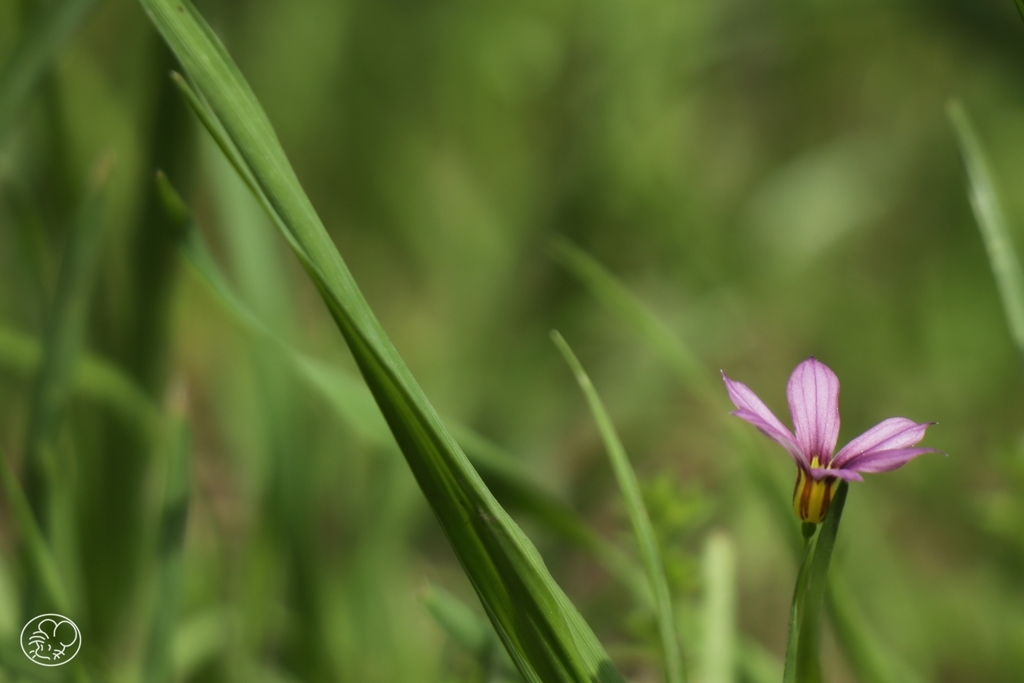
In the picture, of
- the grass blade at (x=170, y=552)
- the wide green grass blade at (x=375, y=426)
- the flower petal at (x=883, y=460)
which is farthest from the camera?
the grass blade at (x=170, y=552)

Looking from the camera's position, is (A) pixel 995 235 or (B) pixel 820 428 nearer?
(B) pixel 820 428

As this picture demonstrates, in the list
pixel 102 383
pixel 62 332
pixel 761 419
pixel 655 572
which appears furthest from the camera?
pixel 102 383

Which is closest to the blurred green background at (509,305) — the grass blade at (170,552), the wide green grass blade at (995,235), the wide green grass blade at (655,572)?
the grass blade at (170,552)

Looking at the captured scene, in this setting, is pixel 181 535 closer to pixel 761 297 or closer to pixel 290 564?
pixel 290 564

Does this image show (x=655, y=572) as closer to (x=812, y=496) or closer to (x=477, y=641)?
(x=812, y=496)

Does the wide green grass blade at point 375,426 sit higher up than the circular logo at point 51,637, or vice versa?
the wide green grass blade at point 375,426

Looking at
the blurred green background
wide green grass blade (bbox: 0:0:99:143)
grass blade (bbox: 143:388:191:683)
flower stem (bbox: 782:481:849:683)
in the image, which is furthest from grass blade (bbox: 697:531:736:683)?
wide green grass blade (bbox: 0:0:99:143)

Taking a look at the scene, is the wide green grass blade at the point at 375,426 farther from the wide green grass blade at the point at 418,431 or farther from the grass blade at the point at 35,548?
the grass blade at the point at 35,548

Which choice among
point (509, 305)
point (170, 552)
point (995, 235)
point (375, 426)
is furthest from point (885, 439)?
point (509, 305)

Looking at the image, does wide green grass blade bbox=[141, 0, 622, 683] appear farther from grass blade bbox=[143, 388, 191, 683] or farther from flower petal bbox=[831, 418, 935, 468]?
grass blade bbox=[143, 388, 191, 683]
